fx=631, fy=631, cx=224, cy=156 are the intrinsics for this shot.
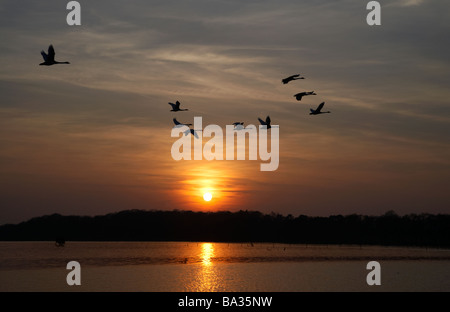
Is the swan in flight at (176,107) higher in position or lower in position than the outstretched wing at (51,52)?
lower

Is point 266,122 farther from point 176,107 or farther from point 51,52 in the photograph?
point 51,52

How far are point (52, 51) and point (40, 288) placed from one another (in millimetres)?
40750

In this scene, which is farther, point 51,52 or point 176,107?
point 176,107

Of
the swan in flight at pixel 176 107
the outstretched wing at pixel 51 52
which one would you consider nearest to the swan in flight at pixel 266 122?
the swan in flight at pixel 176 107

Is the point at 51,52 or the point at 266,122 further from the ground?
the point at 51,52

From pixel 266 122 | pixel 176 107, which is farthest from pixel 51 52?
pixel 266 122

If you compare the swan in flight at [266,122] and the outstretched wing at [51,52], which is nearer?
the outstretched wing at [51,52]

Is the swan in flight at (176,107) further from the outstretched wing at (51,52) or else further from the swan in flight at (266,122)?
the outstretched wing at (51,52)

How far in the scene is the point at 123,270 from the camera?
4124 inches

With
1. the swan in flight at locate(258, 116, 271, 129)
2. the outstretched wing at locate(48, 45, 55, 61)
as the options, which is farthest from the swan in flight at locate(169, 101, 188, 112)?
the outstretched wing at locate(48, 45, 55, 61)
